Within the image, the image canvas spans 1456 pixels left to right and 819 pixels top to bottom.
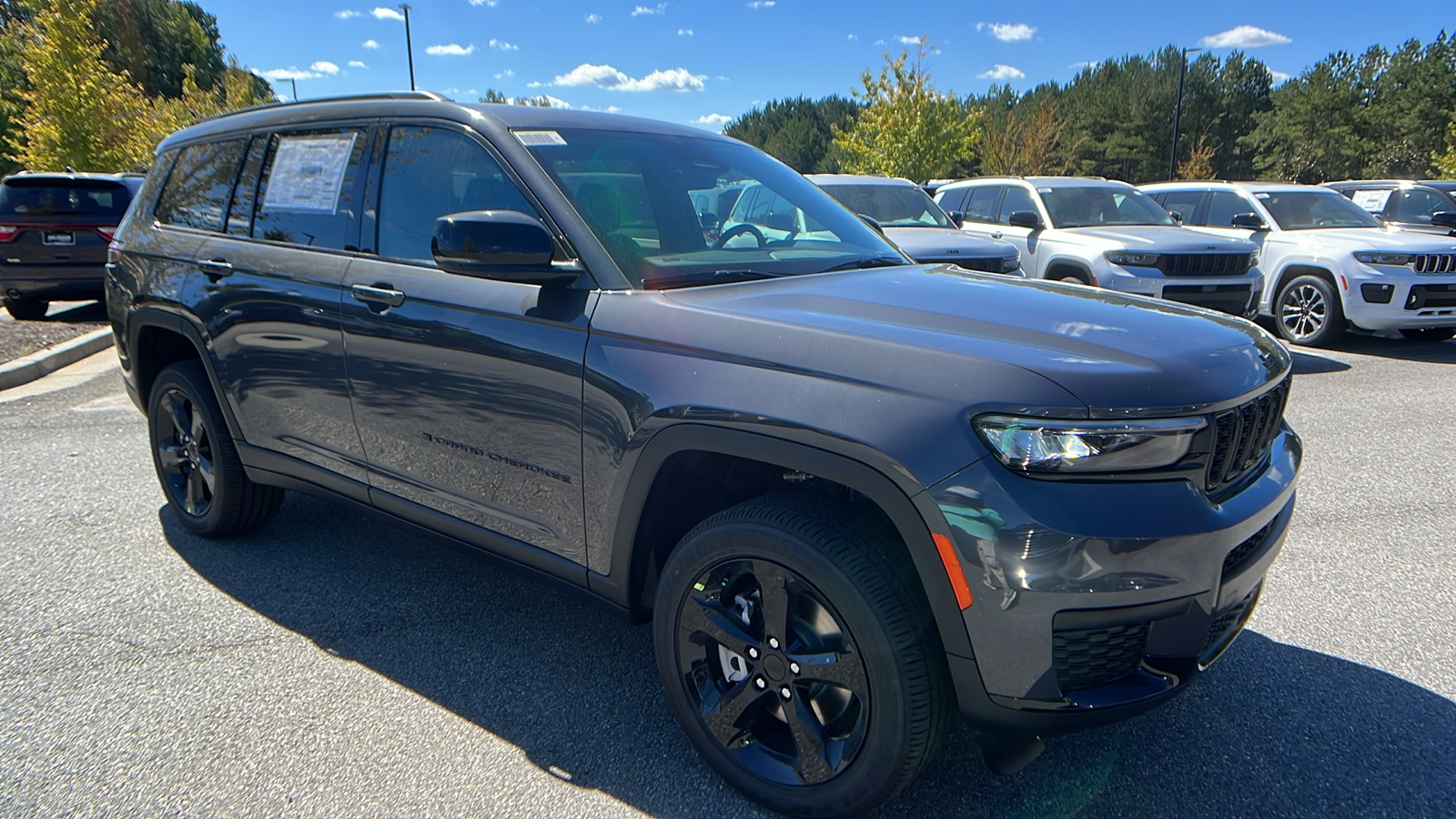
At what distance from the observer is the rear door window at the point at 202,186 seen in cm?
382

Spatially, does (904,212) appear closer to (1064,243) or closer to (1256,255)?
(1064,243)

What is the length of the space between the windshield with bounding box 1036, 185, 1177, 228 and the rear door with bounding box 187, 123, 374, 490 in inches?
321

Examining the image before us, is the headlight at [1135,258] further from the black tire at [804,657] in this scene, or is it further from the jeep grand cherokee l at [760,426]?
the black tire at [804,657]

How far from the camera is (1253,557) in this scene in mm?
2176

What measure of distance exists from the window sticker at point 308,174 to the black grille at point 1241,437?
290 cm

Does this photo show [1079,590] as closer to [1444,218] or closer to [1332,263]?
[1332,263]

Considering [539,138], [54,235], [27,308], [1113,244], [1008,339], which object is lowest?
[27,308]

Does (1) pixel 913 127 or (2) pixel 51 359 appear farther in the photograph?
(1) pixel 913 127

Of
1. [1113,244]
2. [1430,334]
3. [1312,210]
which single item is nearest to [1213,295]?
[1113,244]

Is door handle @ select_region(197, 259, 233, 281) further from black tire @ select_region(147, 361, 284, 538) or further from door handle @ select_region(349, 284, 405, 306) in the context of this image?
door handle @ select_region(349, 284, 405, 306)

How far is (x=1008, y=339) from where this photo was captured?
6.98 feet

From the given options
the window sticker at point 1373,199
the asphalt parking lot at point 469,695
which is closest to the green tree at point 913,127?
the window sticker at point 1373,199

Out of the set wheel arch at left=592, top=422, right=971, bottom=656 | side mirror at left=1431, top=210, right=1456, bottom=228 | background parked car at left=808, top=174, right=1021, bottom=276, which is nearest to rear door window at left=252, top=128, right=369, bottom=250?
wheel arch at left=592, top=422, right=971, bottom=656

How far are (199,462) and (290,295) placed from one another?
1303 millimetres
